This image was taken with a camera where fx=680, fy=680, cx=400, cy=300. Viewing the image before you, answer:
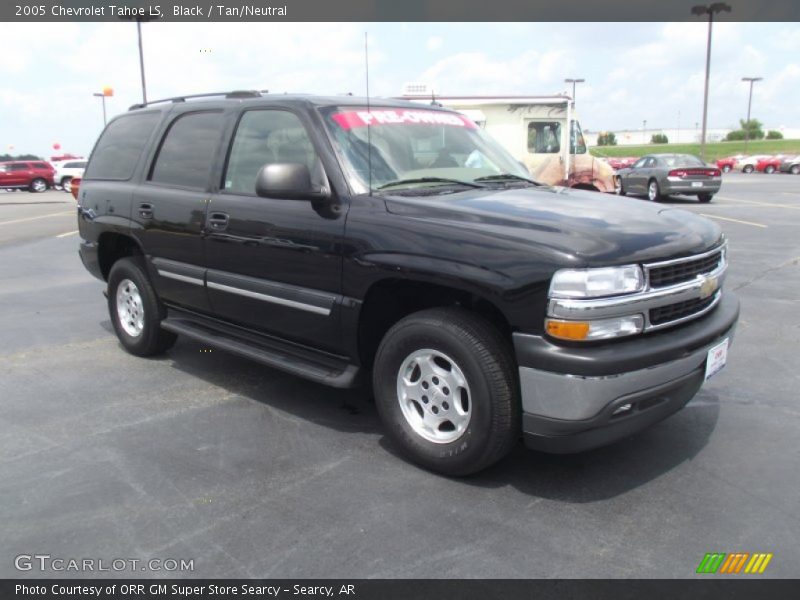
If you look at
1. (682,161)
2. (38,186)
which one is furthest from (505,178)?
(38,186)

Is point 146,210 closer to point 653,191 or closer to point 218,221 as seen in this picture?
point 218,221

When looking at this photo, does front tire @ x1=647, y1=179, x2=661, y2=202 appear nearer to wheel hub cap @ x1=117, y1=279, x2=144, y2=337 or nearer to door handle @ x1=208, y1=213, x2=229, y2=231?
wheel hub cap @ x1=117, y1=279, x2=144, y2=337

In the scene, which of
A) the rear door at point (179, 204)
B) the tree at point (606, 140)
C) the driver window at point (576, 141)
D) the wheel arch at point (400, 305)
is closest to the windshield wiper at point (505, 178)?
the wheel arch at point (400, 305)

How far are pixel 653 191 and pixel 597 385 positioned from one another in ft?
65.0

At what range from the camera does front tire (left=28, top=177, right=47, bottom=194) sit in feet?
115

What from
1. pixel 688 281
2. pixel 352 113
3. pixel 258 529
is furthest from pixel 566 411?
pixel 352 113

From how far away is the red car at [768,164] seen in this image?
4872 centimetres

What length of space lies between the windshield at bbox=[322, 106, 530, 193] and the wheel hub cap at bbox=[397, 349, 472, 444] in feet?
3.35

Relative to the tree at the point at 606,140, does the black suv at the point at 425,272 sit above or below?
below

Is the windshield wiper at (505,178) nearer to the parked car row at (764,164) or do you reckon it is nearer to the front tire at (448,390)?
the front tire at (448,390)

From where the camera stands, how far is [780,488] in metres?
3.29

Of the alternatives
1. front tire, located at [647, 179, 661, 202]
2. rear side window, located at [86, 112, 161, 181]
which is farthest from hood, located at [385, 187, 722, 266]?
front tire, located at [647, 179, 661, 202]

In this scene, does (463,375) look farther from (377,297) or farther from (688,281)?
(688,281)

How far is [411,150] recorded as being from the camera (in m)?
4.18
